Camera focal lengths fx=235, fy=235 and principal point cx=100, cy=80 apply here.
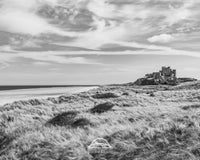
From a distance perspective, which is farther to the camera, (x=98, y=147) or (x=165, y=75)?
(x=165, y=75)

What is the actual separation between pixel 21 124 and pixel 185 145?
24.4ft

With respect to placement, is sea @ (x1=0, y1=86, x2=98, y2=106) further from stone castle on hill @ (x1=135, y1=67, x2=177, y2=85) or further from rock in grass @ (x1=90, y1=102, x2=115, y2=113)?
stone castle on hill @ (x1=135, y1=67, x2=177, y2=85)

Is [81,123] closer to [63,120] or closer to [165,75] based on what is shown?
[63,120]

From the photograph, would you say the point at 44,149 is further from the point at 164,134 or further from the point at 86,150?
the point at 164,134

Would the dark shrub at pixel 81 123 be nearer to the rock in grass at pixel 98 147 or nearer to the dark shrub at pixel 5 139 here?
the dark shrub at pixel 5 139

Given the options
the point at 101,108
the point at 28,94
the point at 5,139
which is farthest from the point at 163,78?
the point at 5,139

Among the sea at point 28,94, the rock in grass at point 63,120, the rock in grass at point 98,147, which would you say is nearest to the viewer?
the rock in grass at point 98,147

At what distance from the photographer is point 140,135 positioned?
23.5 feet

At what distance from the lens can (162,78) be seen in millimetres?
114000

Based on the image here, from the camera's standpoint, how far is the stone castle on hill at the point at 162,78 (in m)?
109

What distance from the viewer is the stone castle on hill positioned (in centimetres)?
10929

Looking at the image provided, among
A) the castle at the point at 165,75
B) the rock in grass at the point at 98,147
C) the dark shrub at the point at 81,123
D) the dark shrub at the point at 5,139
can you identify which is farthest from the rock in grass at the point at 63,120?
the castle at the point at 165,75

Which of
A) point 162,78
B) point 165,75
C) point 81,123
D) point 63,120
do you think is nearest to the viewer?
point 81,123

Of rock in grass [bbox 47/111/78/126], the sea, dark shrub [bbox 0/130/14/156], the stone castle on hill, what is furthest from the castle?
dark shrub [bbox 0/130/14/156]
